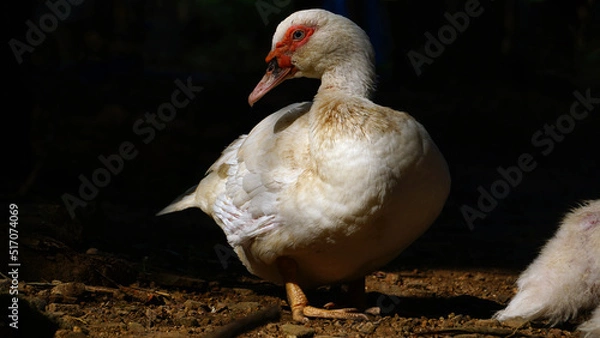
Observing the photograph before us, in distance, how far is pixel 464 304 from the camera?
545 centimetres

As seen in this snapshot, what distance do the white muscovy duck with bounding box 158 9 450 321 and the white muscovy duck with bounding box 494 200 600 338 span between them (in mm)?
647

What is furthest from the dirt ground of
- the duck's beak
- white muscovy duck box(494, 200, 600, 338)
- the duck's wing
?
the duck's beak

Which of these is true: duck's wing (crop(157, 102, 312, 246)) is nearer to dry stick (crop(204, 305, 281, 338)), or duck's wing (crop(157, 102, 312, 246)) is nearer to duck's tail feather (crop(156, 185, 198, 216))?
duck's tail feather (crop(156, 185, 198, 216))

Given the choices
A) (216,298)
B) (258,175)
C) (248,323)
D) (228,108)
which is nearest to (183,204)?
(216,298)

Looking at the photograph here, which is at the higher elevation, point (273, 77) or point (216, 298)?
point (273, 77)

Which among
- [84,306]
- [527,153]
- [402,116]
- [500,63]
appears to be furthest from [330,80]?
[500,63]

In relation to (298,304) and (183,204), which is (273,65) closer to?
(183,204)

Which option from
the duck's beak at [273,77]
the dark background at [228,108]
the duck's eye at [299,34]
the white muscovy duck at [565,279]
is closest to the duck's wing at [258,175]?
the duck's beak at [273,77]

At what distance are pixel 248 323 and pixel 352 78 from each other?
1.49 meters

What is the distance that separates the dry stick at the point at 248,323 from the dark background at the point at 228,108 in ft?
4.56

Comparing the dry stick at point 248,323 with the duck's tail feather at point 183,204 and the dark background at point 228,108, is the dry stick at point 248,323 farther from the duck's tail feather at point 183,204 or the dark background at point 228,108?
the dark background at point 228,108

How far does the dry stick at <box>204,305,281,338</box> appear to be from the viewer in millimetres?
4219

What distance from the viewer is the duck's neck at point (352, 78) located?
4969 millimetres

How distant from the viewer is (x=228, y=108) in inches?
475
